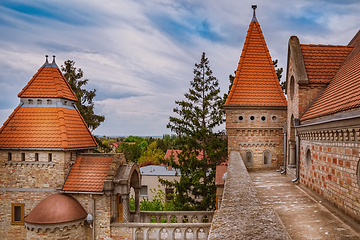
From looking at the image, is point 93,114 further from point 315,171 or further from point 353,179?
point 353,179

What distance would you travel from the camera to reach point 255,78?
17.0 m

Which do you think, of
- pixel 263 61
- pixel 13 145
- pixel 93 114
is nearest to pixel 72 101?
pixel 13 145

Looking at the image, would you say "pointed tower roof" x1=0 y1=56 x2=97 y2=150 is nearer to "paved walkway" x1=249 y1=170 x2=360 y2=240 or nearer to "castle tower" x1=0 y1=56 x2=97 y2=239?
"castle tower" x1=0 y1=56 x2=97 y2=239

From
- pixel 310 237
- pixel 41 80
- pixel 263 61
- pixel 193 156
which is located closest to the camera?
pixel 310 237

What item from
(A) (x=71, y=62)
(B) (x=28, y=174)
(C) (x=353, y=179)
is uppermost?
(A) (x=71, y=62)

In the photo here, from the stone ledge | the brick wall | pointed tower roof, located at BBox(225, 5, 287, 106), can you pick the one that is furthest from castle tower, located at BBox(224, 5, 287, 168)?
the stone ledge

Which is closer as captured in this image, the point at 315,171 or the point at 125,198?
the point at 315,171

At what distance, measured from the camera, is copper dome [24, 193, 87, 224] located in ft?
40.9

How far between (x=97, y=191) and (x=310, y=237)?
10.6 m

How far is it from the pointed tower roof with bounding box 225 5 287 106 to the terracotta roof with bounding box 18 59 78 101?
30.9ft

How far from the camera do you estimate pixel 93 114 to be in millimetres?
26438

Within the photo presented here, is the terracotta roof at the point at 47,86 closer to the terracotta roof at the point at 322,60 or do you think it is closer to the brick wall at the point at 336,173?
the terracotta roof at the point at 322,60

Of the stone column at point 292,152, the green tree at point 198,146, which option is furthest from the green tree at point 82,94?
the stone column at point 292,152

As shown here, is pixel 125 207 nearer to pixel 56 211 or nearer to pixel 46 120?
pixel 56 211
